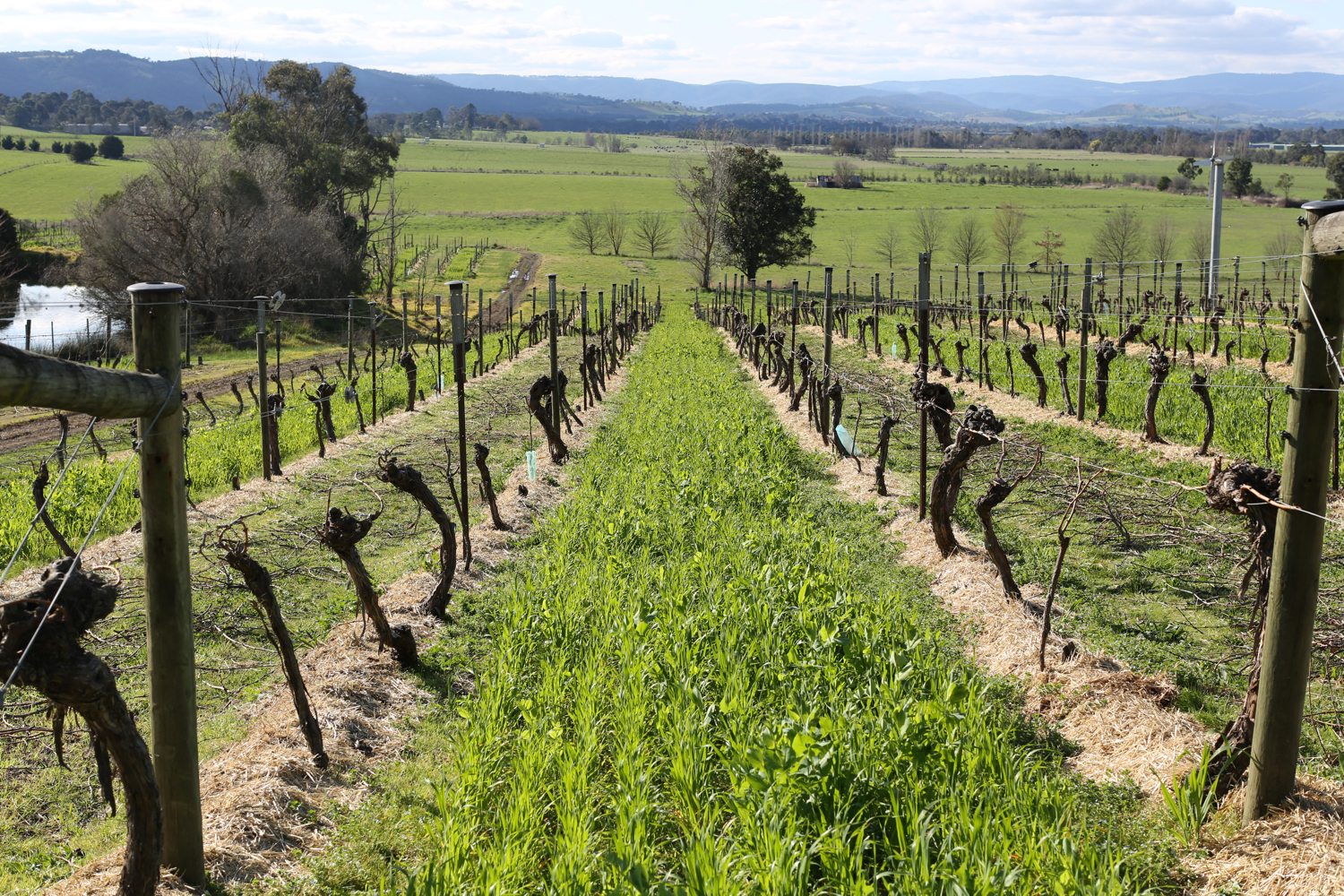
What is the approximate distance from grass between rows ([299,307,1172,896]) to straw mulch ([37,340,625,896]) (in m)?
0.21

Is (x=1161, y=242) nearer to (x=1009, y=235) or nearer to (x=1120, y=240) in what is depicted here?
(x=1120, y=240)

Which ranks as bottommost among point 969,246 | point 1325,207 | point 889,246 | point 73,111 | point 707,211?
point 1325,207

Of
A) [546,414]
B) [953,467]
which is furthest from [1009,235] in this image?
[953,467]

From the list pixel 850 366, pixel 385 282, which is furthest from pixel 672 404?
pixel 385 282

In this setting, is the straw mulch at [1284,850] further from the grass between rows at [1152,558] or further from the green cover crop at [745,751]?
the grass between rows at [1152,558]

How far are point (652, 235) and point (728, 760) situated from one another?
7443cm

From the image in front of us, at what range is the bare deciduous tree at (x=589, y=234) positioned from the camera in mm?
73375

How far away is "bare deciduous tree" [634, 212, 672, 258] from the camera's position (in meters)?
76.5

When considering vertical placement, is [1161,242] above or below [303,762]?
above

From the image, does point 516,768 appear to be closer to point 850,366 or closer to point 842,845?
point 842,845

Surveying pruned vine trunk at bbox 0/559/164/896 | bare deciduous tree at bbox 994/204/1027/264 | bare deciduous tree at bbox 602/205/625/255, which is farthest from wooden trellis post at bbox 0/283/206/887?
bare deciduous tree at bbox 602/205/625/255

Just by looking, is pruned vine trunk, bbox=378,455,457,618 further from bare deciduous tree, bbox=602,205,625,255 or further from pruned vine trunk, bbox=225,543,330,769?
bare deciduous tree, bbox=602,205,625,255

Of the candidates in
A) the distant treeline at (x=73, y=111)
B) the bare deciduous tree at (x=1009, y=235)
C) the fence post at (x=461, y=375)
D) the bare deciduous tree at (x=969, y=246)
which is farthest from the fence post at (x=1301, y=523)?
the distant treeline at (x=73, y=111)

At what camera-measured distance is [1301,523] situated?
4.27 m
